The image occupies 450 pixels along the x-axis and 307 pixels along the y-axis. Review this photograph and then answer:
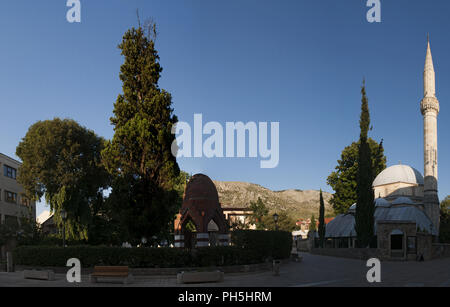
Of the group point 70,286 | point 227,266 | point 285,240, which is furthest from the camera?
point 285,240

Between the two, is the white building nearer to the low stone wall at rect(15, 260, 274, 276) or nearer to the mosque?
the low stone wall at rect(15, 260, 274, 276)

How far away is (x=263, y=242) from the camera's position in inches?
1156

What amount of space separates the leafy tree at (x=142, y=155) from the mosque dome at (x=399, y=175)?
162 feet

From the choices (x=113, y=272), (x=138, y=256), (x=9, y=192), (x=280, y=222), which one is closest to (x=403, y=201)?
(x=280, y=222)

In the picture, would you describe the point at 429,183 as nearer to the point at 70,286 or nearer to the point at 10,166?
the point at 70,286

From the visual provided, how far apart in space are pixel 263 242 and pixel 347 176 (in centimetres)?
4303

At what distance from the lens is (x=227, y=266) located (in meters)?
23.8

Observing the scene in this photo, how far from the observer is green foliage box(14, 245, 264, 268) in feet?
73.0

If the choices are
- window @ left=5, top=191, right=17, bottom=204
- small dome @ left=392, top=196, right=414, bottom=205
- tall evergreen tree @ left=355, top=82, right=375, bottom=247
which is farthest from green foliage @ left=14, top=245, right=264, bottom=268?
small dome @ left=392, top=196, right=414, bottom=205

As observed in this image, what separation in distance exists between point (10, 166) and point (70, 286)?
43210 mm

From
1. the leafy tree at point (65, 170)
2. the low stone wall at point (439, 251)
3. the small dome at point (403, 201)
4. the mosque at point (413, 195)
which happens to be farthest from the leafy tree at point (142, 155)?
the small dome at point (403, 201)

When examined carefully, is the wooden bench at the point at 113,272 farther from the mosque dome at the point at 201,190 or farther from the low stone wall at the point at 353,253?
the low stone wall at the point at 353,253
